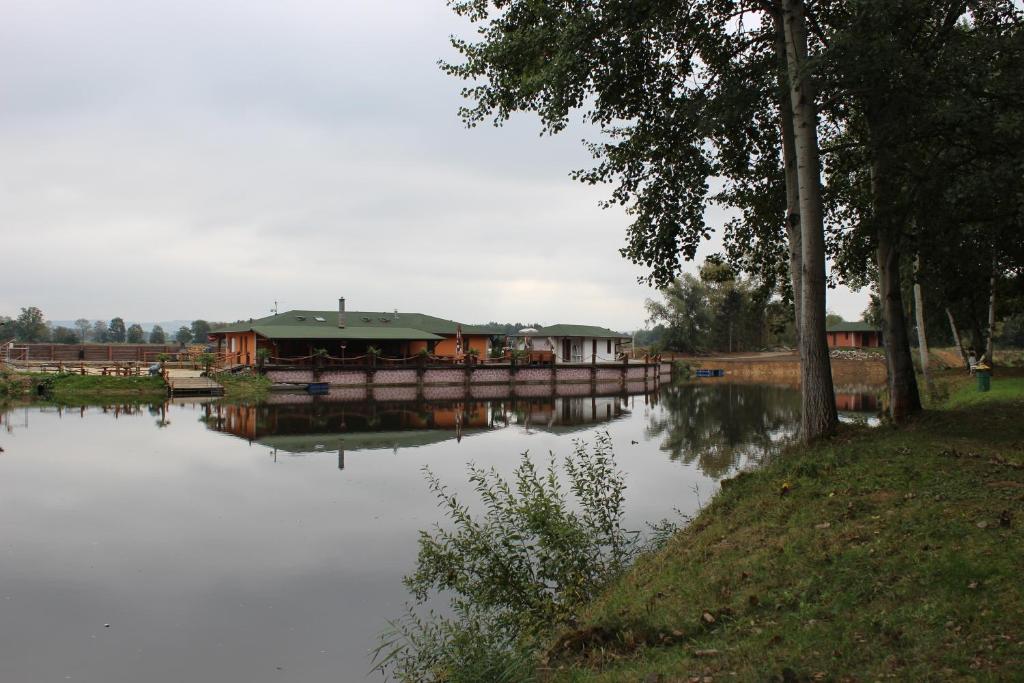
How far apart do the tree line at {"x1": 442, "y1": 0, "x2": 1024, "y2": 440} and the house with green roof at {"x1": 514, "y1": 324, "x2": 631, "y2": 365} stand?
1823 inches

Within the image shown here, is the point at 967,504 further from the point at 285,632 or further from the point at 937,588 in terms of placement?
the point at 285,632

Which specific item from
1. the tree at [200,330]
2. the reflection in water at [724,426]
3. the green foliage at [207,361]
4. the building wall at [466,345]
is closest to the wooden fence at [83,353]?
the green foliage at [207,361]

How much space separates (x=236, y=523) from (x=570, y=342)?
173 ft

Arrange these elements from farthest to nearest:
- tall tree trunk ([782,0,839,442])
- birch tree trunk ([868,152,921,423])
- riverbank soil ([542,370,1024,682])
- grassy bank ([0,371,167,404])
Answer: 1. grassy bank ([0,371,167,404])
2. birch tree trunk ([868,152,921,423])
3. tall tree trunk ([782,0,839,442])
4. riverbank soil ([542,370,1024,682])

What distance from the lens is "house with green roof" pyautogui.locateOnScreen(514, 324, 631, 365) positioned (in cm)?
6206

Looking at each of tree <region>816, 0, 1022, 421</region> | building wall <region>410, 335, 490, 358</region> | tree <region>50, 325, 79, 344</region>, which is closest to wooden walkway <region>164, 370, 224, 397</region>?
building wall <region>410, 335, 490, 358</region>

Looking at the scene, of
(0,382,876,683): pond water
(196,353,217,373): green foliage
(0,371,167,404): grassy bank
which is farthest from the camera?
(196,353,217,373): green foliage

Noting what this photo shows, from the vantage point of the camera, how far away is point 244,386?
39.2 meters

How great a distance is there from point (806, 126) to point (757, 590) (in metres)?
7.94

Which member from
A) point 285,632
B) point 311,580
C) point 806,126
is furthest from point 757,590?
point 806,126

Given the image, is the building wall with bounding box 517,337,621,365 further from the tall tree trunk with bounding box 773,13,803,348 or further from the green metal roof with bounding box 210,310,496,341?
the tall tree trunk with bounding box 773,13,803,348

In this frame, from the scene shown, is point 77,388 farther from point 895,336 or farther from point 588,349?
point 588,349

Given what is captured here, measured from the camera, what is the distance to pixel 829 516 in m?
7.03

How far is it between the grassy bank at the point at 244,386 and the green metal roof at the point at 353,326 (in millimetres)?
4218
